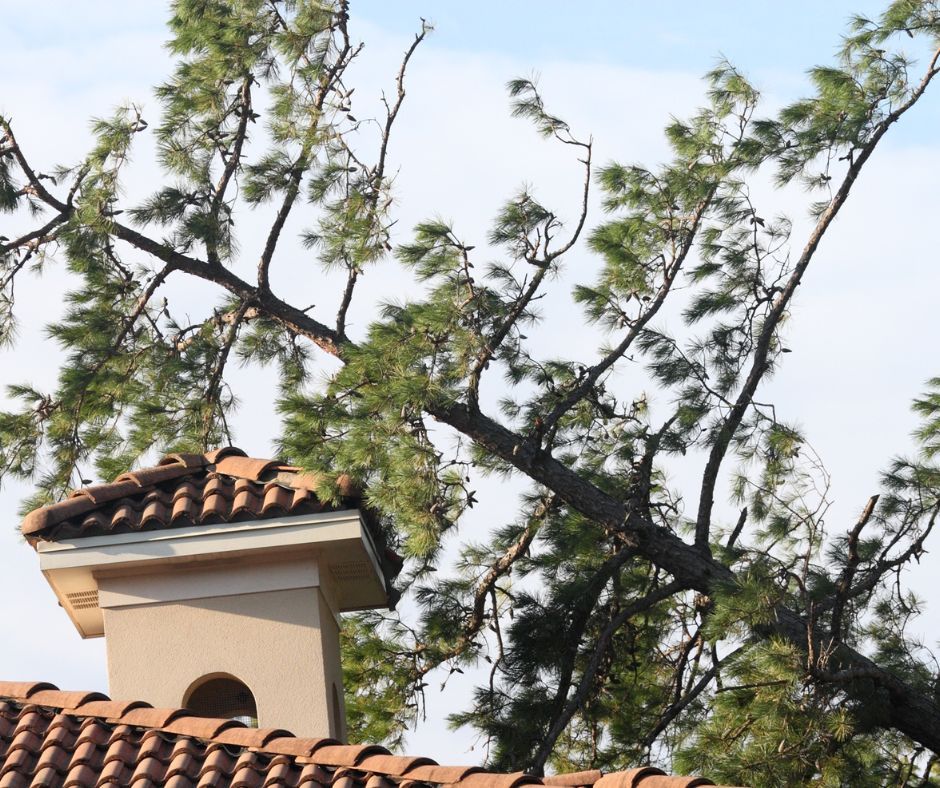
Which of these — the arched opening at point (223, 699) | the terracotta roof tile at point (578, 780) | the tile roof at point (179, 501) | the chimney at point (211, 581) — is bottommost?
the terracotta roof tile at point (578, 780)

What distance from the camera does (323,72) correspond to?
10094 millimetres

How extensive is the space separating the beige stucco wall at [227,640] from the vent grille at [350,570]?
32 centimetres

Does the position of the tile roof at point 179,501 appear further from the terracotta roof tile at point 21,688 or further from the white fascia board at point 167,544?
the terracotta roof tile at point 21,688

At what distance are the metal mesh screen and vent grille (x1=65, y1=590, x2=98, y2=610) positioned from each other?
0.69 meters

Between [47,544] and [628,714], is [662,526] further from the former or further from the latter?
[47,544]

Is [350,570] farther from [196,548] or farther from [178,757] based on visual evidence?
[178,757]

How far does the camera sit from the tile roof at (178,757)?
522 cm

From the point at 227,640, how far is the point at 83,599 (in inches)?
32.4

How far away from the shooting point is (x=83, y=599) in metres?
7.48

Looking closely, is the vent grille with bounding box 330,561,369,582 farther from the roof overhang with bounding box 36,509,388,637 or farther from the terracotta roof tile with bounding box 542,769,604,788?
the terracotta roof tile with bounding box 542,769,604,788

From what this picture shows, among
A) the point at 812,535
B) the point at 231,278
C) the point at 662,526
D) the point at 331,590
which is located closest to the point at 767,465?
the point at 662,526

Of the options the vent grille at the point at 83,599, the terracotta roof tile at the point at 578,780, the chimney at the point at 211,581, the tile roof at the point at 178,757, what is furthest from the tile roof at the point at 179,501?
the terracotta roof tile at the point at 578,780

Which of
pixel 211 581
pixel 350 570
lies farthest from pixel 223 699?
pixel 350 570

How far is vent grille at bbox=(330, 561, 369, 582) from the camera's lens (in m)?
7.58
